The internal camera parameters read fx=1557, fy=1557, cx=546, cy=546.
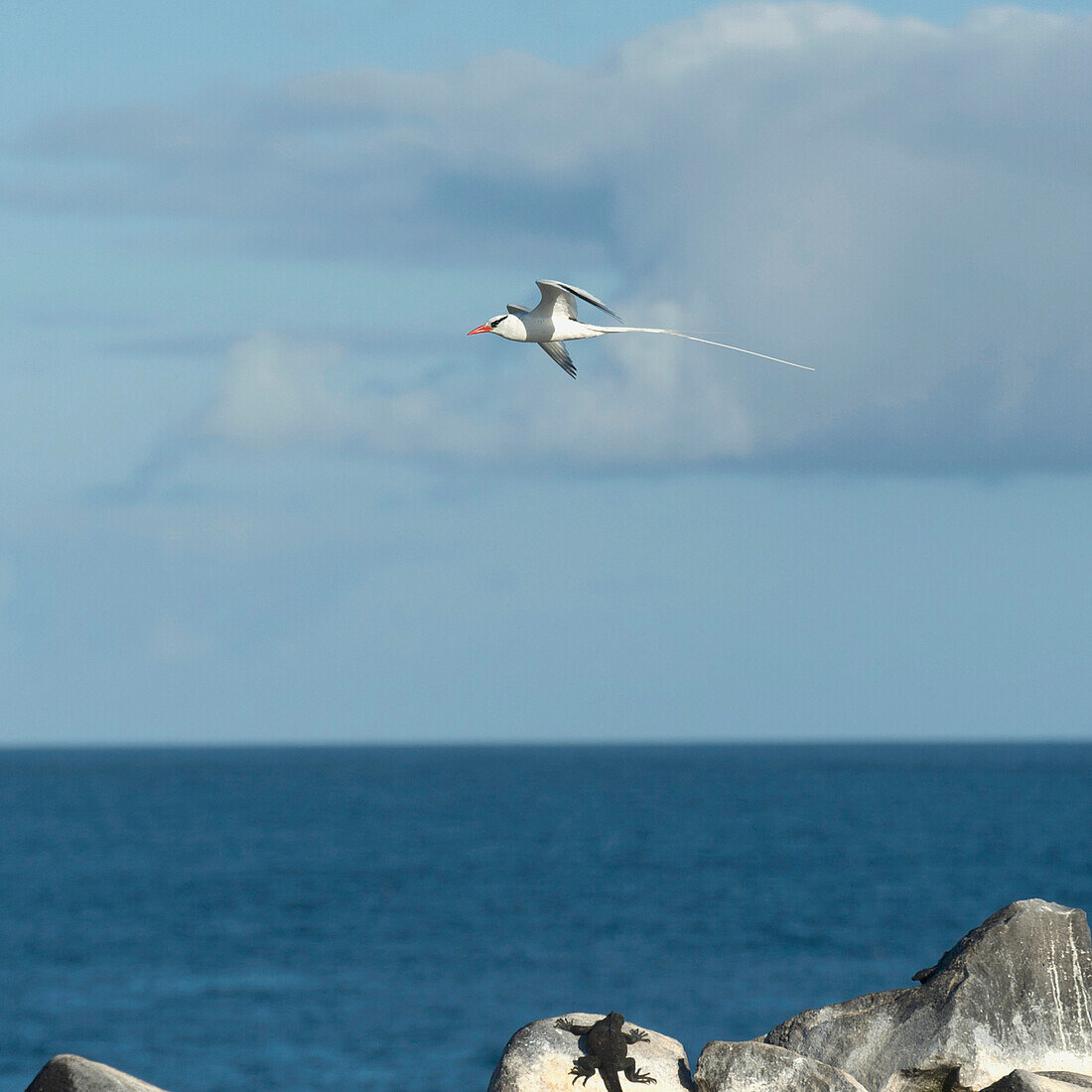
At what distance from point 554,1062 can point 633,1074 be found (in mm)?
830

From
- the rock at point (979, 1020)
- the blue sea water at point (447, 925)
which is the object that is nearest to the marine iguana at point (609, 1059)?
the rock at point (979, 1020)

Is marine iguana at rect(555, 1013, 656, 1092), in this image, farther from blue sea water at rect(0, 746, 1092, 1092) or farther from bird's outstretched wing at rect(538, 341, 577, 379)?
blue sea water at rect(0, 746, 1092, 1092)

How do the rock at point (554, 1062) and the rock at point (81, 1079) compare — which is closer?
the rock at point (81, 1079)

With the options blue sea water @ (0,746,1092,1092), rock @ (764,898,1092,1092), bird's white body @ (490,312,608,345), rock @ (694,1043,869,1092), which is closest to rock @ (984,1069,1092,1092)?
rock @ (764,898,1092,1092)

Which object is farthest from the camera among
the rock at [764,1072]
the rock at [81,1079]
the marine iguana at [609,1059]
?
the marine iguana at [609,1059]

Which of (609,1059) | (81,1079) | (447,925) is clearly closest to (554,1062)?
(609,1059)

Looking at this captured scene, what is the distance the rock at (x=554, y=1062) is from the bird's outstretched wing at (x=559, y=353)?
6647 millimetres

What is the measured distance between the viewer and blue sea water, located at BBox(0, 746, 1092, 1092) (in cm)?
4581

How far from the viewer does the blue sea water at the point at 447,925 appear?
150 feet

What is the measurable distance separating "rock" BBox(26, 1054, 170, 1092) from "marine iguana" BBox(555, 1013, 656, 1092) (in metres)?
4.18

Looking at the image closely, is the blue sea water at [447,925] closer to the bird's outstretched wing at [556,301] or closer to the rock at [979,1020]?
the rock at [979,1020]

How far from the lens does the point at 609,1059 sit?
1545 centimetres

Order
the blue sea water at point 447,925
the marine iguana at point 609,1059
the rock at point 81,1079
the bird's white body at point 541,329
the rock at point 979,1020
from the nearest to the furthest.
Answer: the rock at point 81,1079
the marine iguana at point 609,1059
the rock at point 979,1020
the bird's white body at point 541,329
the blue sea water at point 447,925

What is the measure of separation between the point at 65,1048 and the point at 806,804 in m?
128
